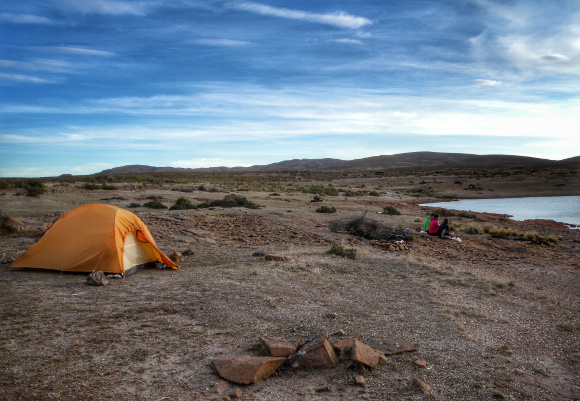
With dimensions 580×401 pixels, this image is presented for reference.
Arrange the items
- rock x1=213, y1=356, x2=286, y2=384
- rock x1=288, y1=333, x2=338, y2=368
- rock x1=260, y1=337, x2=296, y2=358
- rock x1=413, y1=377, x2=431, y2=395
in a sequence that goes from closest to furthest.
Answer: rock x1=413, y1=377, x2=431, y2=395, rock x1=213, y1=356, x2=286, y2=384, rock x1=288, y1=333, x2=338, y2=368, rock x1=260, y1=337, x2=296, y2=358

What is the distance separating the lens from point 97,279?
8.22 metres

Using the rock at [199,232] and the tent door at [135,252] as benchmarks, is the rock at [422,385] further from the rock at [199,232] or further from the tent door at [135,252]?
the rock at [199,232]

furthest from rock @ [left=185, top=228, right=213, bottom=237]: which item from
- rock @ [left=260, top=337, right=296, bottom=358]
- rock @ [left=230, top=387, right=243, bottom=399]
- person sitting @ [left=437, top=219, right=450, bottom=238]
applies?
rock @ [left=230, top=387, right=243, bottom=399]

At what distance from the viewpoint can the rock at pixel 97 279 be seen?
8195 millimetres

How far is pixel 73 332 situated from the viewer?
5.88 meters

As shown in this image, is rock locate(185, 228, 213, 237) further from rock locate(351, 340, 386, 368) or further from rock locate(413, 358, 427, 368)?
rock locate(413, 358, 427, 368)

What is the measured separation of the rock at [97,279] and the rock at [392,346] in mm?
5797

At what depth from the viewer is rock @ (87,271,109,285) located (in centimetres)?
820

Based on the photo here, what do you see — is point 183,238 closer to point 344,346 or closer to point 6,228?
point 6,228

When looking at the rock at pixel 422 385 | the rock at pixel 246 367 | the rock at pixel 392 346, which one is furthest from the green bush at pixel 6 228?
the rock at pixel 422 385

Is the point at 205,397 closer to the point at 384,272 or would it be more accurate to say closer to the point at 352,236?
the point at 384,272

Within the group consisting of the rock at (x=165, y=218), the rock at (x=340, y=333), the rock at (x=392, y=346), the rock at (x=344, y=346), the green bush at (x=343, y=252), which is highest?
the rock at (x=165, y=218)

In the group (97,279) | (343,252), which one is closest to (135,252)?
(97,279)

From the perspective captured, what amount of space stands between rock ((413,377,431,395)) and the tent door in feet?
23.5
